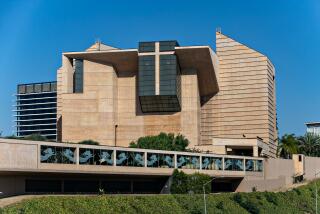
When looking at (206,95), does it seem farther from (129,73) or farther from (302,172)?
(302,172)

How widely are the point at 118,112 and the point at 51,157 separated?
64848 millimetres

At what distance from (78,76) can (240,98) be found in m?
37.0

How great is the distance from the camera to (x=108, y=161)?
89.7 meters

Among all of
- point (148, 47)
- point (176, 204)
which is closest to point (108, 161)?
point (176, 204)

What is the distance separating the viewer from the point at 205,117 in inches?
5655

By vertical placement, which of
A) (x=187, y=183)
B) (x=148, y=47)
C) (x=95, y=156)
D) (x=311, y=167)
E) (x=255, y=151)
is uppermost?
(x=148, y=47)

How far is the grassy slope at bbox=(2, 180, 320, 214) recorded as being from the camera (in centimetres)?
6881

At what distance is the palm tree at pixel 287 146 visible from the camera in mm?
150475

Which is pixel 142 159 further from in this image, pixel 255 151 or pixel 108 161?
pixel 255 151

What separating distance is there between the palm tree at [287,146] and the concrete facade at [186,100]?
24.1 ft

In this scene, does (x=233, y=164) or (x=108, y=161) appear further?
(x=233, y=164)

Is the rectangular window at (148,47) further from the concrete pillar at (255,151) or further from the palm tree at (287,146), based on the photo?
the palm tree at (287,146)

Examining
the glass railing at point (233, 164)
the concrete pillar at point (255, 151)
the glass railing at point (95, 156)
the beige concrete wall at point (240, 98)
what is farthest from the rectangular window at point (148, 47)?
the glass railing at point (95, 156)

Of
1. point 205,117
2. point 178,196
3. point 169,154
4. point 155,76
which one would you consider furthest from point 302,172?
point 178,196
